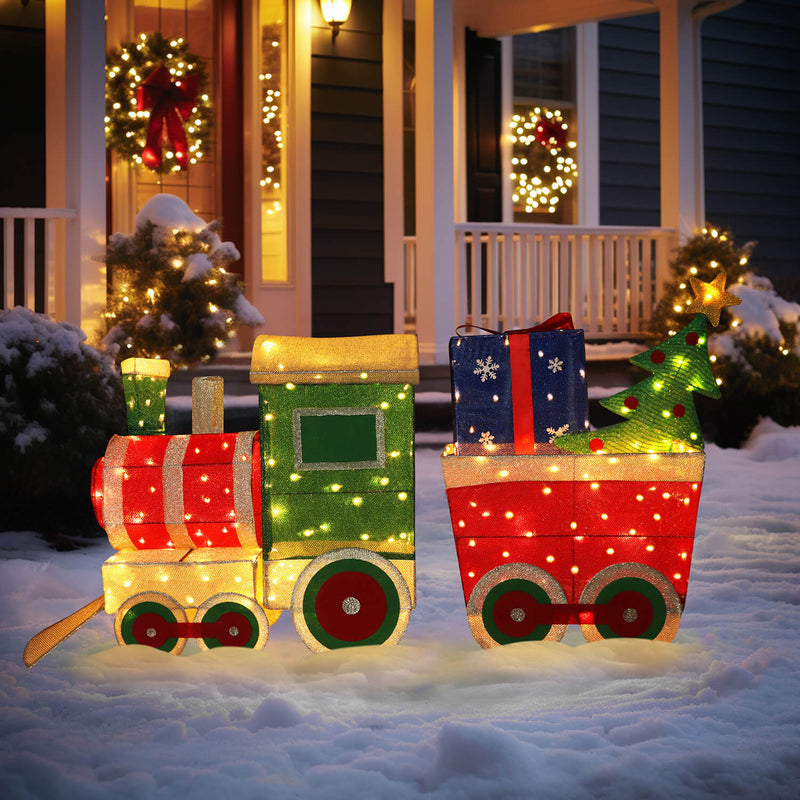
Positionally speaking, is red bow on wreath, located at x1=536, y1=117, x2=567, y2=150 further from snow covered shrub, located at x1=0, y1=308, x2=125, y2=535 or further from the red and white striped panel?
the red and white striped panel

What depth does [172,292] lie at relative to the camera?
636 cm

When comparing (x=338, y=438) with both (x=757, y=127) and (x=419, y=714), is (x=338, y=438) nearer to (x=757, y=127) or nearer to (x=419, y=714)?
(x=419, y=714)

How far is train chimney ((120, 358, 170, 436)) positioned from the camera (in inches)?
127

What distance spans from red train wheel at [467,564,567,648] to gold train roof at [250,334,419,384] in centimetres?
66

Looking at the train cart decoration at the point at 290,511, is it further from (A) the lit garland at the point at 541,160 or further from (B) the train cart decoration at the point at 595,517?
(A) the lit garland at the point at 541,160

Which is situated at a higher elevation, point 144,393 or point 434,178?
point 434,178

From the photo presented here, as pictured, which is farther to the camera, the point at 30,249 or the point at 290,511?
the point at 30,249

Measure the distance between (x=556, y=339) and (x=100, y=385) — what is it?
9.04 feet

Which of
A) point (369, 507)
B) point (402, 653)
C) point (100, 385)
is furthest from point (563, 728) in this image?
point (100, 385)

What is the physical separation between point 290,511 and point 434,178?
4.82 m

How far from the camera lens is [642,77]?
11.0 m

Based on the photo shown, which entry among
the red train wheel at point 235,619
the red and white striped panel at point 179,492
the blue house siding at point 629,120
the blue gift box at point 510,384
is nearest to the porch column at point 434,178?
the blue house siding at point 629,120

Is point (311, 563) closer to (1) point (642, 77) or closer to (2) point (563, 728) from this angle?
(2) point (563, 728)

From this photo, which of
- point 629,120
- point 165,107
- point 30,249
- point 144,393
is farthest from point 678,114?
point 144,393
